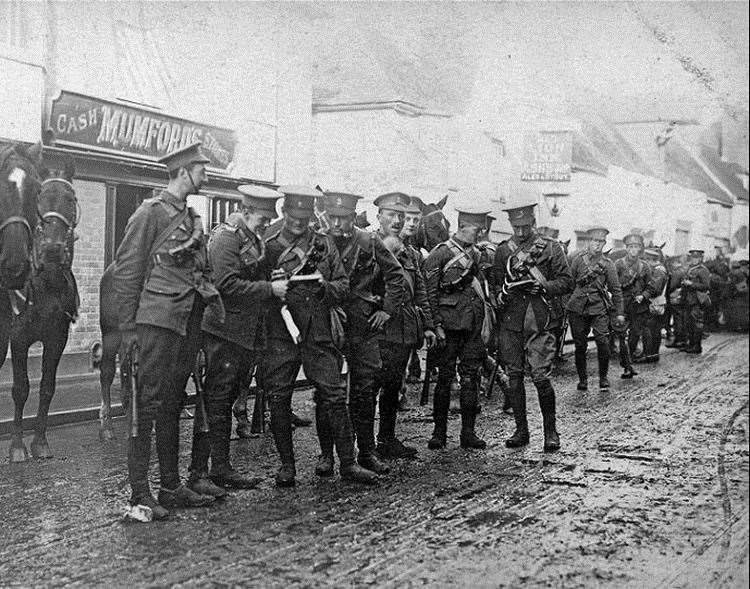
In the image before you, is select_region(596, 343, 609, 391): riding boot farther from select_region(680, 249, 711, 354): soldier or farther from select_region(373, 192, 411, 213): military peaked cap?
select_region(373, 192, 411, 213): military peaked cap

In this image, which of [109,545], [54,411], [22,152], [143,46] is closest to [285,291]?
[109,545]

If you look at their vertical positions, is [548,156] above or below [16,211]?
above

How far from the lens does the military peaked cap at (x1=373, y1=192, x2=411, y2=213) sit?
7.31 meters

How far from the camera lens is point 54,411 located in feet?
26.5

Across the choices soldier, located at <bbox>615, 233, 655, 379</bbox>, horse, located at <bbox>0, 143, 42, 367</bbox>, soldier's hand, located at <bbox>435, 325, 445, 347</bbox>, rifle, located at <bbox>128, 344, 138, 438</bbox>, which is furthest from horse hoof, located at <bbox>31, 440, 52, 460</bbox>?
soldier, located at <bbox>615, 233, 655, 379</bbox>

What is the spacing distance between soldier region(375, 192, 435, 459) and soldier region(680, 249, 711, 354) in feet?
22.9

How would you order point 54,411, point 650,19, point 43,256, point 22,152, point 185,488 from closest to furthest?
point 185,488 < point 650,19 < point 22,152 < point 43,256 < point 54,411

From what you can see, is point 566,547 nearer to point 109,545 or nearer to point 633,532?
point 633,532

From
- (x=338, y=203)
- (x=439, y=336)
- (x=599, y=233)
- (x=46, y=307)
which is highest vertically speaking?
(x=599, y=233)

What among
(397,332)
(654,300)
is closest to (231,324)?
(397,332)

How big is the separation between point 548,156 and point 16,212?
48.7 feet

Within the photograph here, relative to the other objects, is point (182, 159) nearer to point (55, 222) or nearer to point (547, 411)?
point (55, 222)

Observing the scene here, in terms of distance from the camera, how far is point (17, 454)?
647 cm

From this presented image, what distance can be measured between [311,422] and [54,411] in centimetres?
255
